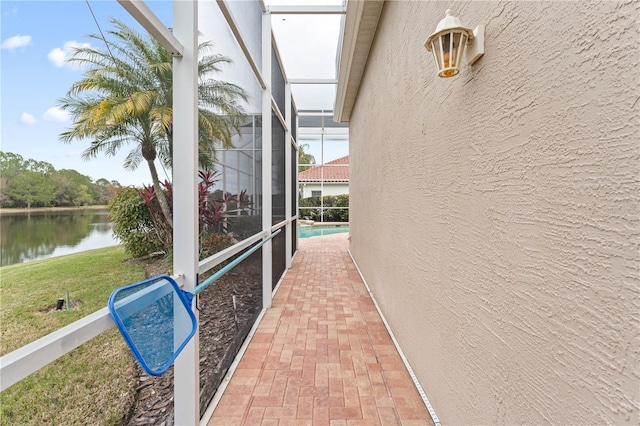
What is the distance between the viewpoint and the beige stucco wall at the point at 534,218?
732 mm

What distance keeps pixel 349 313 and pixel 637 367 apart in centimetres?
330

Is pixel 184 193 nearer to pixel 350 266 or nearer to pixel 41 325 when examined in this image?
pixel 41 325

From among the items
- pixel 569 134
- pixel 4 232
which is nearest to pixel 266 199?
pixel 4 232

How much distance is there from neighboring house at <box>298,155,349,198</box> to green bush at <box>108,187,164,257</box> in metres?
16.4

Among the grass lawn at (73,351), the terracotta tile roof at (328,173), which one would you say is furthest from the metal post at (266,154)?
the terracotta tile roof at (328,173)

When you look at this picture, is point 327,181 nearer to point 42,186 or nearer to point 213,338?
point 213,338

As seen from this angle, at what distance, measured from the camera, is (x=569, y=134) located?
870mm

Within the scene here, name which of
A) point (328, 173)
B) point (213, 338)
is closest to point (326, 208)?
point (328, 173)

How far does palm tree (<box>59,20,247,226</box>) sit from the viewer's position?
108 cm

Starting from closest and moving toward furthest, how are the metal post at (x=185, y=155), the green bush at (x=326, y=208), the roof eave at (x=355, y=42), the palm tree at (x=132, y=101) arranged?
the palm tree at (x=132, y=101) → the metal post at (x=185, y=155) → the roof eave at (x=355, y=42) → the green bush at (x=326, y=208)

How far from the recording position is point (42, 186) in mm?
945

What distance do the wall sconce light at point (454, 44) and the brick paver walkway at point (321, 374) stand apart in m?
2.03

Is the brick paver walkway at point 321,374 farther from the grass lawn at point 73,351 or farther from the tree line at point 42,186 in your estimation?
the tree line at point 42,186

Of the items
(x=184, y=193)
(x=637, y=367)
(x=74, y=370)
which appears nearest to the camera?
(x=637, y=367)
